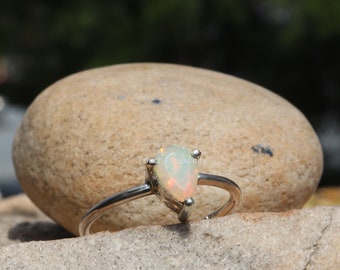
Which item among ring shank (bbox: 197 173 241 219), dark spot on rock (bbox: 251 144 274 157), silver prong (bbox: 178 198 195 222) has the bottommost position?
silver prong (bbox: 178 198 195 222)

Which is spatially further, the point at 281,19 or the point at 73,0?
the point at 281,19

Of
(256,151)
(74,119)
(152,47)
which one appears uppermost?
(152,47)

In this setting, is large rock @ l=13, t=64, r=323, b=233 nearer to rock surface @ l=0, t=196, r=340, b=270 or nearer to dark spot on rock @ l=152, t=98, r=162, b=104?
dark spot on rock @ l=152, t=98, r=162, b=104

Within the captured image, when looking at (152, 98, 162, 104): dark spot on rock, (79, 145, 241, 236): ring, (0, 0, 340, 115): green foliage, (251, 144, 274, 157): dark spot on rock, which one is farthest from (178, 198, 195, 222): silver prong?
(0, 0, 340, 115): green foliage

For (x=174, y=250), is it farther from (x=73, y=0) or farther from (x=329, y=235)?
(x=73, y=0)

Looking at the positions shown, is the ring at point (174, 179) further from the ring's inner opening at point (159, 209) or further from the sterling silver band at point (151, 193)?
the ring's inner opening at point (159, 209)

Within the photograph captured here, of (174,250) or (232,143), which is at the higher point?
(232,143)

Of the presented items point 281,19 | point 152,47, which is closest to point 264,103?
point 152,47
